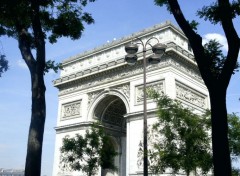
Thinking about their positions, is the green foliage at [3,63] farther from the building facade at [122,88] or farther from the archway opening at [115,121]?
the archway opening at [115,121]

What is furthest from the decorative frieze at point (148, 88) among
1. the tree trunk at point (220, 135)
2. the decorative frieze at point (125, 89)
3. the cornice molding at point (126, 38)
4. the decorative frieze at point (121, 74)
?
the tree trunk at point (220, 135)

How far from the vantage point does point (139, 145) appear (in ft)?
74.6

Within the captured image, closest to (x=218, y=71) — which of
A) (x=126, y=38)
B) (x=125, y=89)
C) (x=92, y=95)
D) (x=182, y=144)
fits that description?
(x=182, y=144)

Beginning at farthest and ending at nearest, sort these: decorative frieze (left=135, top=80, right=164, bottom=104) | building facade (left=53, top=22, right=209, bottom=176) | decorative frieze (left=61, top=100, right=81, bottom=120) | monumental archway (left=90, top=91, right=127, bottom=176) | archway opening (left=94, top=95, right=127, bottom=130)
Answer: decorative frieze (left=61, top=100, right=81, bottom=120), archway opening (left=94, top=95, right=127, bottom=130), monumental archway (left=90, top=91, right=127, bottom=176), building facade (left=53, top=22, right=209, bottom=176), decorative frieze (left=135, top=80, right=164, bottom=104)

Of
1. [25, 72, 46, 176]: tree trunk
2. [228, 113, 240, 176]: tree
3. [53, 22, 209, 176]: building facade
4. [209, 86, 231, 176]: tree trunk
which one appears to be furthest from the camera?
[53, 22, 209, 176]: building facade

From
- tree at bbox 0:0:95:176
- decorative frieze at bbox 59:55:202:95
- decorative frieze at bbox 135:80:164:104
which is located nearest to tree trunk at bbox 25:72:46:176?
tree at bbox 0:0:95:176

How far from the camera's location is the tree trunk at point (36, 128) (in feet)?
25.0

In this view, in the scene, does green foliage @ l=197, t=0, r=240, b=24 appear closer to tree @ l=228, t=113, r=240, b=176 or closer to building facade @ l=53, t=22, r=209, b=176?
tree @ l=228, t=113, r=240, b=176

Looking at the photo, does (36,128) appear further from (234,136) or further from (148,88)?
(148,88)

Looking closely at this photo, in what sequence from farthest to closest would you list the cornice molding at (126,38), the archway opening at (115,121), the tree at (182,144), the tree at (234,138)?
the archway opening at (115,121), the cornice molding at (126,38), the tree at (234,138), the tree at (182,144)

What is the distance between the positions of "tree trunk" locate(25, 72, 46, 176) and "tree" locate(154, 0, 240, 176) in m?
3.70

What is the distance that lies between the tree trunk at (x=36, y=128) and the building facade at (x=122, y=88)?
48.4 feet

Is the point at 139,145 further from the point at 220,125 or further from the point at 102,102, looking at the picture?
the point at 220,125

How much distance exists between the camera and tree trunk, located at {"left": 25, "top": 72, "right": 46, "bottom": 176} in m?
7.62
